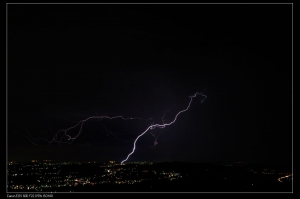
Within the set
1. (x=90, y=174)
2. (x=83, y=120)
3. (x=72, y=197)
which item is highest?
(x=83, y=120)

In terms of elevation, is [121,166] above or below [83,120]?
below

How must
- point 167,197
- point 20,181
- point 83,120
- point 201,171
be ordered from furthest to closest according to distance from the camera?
point 201,171 < point 20,181 < point 83,120 < point 167,197

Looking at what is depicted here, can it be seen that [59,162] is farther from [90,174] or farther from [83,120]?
[83,120]

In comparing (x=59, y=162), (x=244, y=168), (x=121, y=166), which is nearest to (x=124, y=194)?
(x=121, y=166)

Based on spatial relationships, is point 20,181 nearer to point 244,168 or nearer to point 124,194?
point 124,194

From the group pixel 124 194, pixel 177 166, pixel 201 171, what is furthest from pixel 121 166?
pixel 124 194

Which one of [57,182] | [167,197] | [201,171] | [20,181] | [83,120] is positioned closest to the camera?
[167,197]

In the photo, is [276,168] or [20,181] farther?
[276,168]

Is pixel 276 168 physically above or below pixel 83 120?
below

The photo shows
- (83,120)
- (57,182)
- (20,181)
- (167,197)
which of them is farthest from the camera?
(57,182)

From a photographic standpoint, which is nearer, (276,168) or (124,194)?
(124,194)
